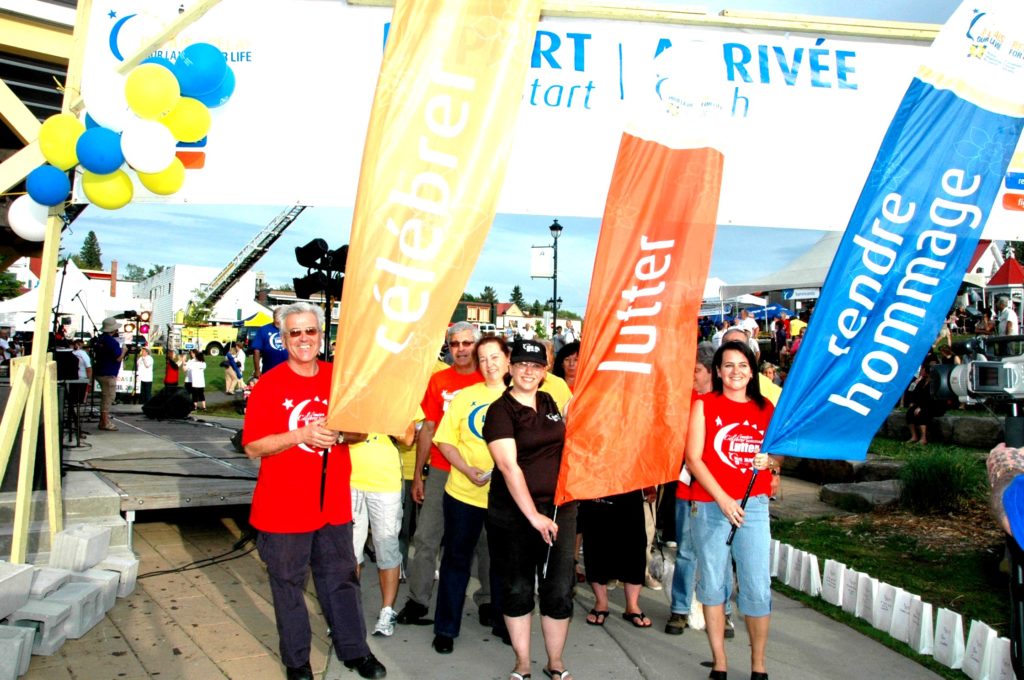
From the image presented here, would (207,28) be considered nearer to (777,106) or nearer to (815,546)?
(777,106)

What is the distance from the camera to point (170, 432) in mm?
11742

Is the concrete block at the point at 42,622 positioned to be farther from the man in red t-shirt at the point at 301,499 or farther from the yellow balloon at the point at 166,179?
the yellow balloon at the point at 166,179

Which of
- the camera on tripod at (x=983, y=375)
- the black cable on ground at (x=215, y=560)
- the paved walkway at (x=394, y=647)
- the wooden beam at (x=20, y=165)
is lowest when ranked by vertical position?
the black cable on ground at (x=215, y=560)

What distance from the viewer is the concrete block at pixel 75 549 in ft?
16.0

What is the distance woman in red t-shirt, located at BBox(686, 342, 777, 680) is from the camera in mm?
4156

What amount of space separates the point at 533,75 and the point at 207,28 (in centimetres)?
199

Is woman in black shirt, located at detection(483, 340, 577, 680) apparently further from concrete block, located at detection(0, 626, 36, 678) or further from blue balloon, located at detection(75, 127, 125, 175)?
blue balloon, located at detection(75, 127, 125, 175)

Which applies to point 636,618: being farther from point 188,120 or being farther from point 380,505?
point 188,120

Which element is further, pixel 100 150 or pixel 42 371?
pixel 42 371

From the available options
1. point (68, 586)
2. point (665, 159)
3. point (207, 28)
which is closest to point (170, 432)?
point (68, 586)

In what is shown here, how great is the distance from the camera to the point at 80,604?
4.50m

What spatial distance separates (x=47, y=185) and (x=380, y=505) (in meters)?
2.67

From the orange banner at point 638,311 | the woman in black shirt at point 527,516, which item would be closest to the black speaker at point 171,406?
the woman in black shirt at point 527,516

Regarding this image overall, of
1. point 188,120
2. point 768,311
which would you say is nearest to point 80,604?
point 188,120
